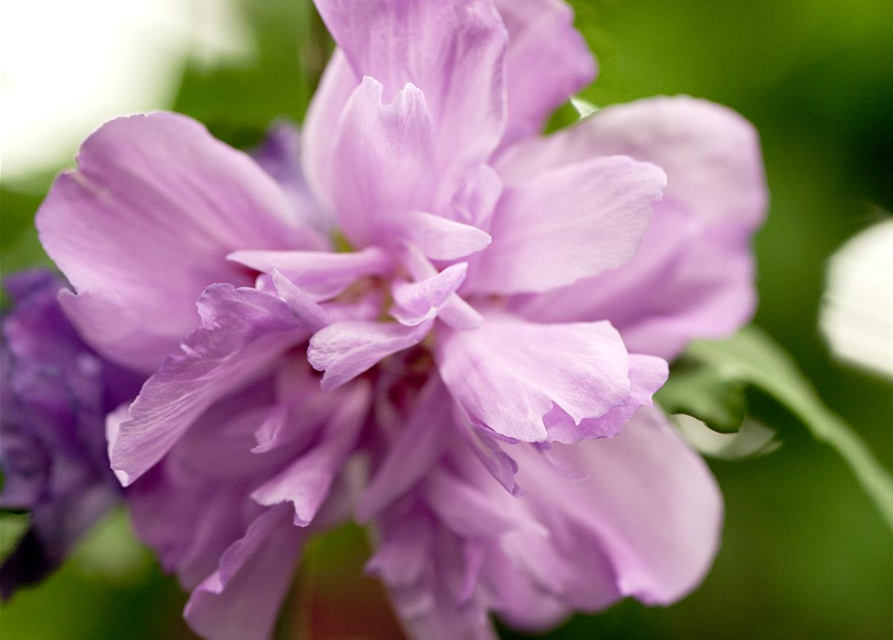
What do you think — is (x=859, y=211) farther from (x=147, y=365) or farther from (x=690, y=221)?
(x=147, y=365)

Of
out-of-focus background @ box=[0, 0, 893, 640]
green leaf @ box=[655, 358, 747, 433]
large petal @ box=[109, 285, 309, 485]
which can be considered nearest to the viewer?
large petal @ box=[109, 285, 309, 485]

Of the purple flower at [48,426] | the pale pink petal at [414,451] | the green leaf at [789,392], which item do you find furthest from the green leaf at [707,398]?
the purple flower at [48,426]

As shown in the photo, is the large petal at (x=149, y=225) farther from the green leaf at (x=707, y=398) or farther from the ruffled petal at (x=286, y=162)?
the green leaf at (x=707, y=398)

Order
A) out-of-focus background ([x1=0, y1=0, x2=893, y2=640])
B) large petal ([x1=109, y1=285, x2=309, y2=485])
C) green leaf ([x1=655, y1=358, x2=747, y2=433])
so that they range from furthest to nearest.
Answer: out-of-focus background ([x1=0, y1=0, x2=893, y2=640])
green leaf ([x1=655, y1=358, x2=747, y2=433])
large petal ([x1=109, y1=285, x2=309, y2=485])

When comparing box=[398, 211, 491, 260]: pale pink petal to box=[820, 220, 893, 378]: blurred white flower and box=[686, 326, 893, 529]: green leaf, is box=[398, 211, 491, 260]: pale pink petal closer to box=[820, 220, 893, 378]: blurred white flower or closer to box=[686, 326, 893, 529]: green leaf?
box=[686, 326, 893, 529]: green leaf

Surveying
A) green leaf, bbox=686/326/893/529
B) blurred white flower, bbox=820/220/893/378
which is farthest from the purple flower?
blurred white flower, bbox=820/220/893/378

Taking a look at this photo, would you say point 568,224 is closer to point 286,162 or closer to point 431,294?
point 431,294

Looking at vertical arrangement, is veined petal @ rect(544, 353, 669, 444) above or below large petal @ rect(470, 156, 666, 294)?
below

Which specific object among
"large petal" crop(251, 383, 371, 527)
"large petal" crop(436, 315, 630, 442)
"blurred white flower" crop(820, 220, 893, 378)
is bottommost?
"blurred white flower" crop(820, 220, 893, 378)
